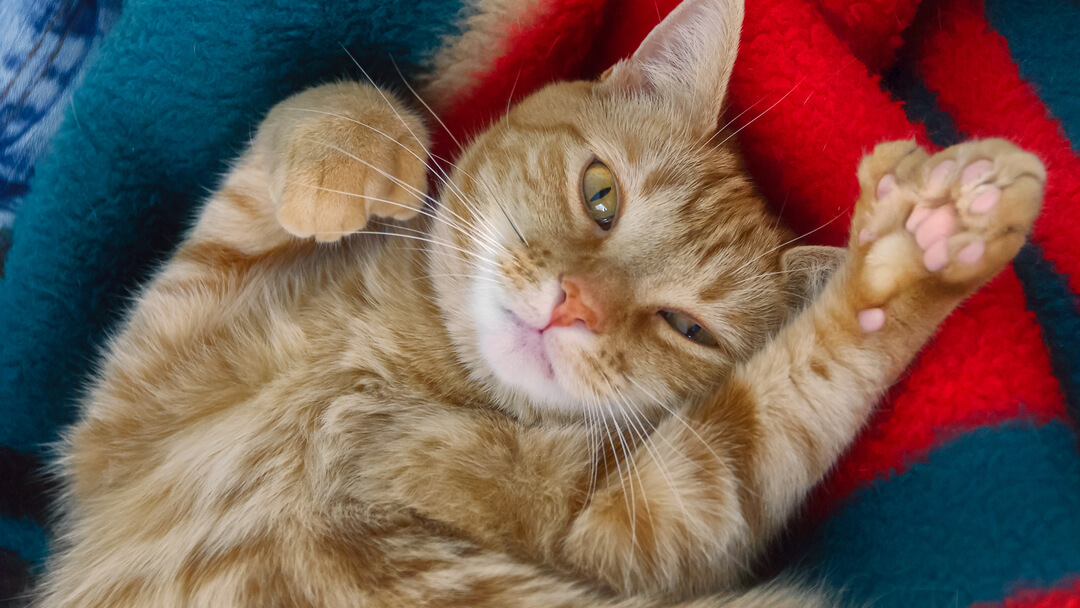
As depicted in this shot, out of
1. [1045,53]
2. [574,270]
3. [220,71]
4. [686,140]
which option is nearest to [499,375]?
[574,270]

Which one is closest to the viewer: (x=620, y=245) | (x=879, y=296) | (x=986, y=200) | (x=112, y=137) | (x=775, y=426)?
(x=986, y=200)

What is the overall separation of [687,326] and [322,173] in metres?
0.69

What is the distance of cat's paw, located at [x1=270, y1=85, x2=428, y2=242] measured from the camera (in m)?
1.16

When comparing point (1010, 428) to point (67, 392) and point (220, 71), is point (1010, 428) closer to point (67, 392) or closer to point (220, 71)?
point (220, 71)

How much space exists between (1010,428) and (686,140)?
2.33ft

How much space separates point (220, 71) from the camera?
1.37 m

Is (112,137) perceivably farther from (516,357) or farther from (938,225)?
(938,225)

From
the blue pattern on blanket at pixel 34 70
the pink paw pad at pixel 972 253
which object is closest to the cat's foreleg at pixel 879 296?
the pink paw pad at pixel 972 253

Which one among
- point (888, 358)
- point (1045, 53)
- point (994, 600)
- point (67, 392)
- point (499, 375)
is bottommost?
point (67, 392)

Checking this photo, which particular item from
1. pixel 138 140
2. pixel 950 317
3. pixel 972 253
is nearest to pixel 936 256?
pixel 972 253

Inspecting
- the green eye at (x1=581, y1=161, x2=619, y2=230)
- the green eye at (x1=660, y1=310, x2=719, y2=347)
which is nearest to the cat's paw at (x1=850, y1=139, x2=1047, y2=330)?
the green eye at (x1=660, y1=310, x2=719, y2=347)

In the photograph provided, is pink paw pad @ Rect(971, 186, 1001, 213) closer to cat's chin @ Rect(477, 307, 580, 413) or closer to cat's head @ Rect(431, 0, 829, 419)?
cat's head @ Rect(431, 0, 829, 419)

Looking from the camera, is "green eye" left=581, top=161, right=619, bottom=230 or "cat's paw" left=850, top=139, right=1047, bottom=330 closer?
"cat's paw" left=850, top=139, right=1047, bottom=330

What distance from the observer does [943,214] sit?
2.72ft
